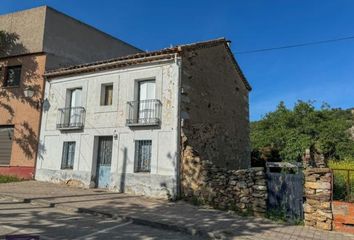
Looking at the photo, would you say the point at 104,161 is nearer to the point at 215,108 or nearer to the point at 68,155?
the point at 68,155

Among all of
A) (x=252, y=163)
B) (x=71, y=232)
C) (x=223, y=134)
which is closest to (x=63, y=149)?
(x=223, y=134)

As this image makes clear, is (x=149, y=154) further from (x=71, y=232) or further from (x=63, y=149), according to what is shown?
(x=71, y=232)

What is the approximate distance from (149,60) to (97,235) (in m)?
8.43

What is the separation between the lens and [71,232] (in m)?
7.95

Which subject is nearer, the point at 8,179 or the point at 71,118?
the point at 8,179

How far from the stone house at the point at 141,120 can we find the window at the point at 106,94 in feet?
0.15

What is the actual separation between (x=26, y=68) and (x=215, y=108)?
977 cm

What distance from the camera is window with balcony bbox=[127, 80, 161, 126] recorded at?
558 inches

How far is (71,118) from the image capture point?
1677 cm

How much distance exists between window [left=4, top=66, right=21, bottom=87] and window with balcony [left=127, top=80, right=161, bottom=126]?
297 inches

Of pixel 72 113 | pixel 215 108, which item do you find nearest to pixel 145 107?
pixel 215 108

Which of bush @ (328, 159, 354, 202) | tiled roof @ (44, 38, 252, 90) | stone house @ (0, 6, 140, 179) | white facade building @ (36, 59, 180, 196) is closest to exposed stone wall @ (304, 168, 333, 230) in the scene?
bush @ (328, 159, 354, 202)

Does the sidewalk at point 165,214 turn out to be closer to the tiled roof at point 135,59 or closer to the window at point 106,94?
the window at point 106,94

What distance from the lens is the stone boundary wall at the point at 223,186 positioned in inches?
436
